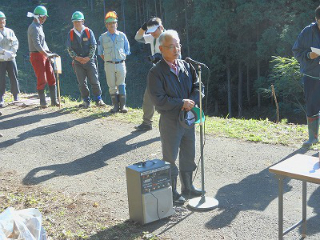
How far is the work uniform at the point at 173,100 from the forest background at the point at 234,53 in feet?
58.3

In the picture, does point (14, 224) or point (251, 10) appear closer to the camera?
point (14, 224)

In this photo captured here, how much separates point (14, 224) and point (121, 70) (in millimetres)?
6616

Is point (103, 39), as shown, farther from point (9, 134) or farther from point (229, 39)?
point (229, 39)

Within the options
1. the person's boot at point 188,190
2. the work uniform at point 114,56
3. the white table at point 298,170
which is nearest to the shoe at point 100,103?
the work uniform at point 114,56

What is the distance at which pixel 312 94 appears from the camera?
6.64 metres

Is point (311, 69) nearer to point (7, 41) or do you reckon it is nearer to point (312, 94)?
point (312, 94)

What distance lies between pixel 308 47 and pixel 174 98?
2.90 m

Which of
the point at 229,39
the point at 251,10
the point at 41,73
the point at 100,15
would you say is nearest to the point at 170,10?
the point at 229,39

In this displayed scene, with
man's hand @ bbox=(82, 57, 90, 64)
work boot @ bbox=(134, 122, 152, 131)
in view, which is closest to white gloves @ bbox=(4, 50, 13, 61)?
man's hand @ bbox=(82, 57, 90, 64)

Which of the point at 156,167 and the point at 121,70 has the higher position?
the point at 121,70

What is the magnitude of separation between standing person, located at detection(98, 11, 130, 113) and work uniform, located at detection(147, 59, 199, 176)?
502 centimetres

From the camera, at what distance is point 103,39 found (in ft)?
31.7

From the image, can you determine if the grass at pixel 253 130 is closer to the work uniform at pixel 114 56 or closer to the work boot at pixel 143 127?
the work boot at pixel 143 127

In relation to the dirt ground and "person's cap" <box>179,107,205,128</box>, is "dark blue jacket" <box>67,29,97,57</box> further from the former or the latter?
"person's cap" <box>179,107,205,128</box>
